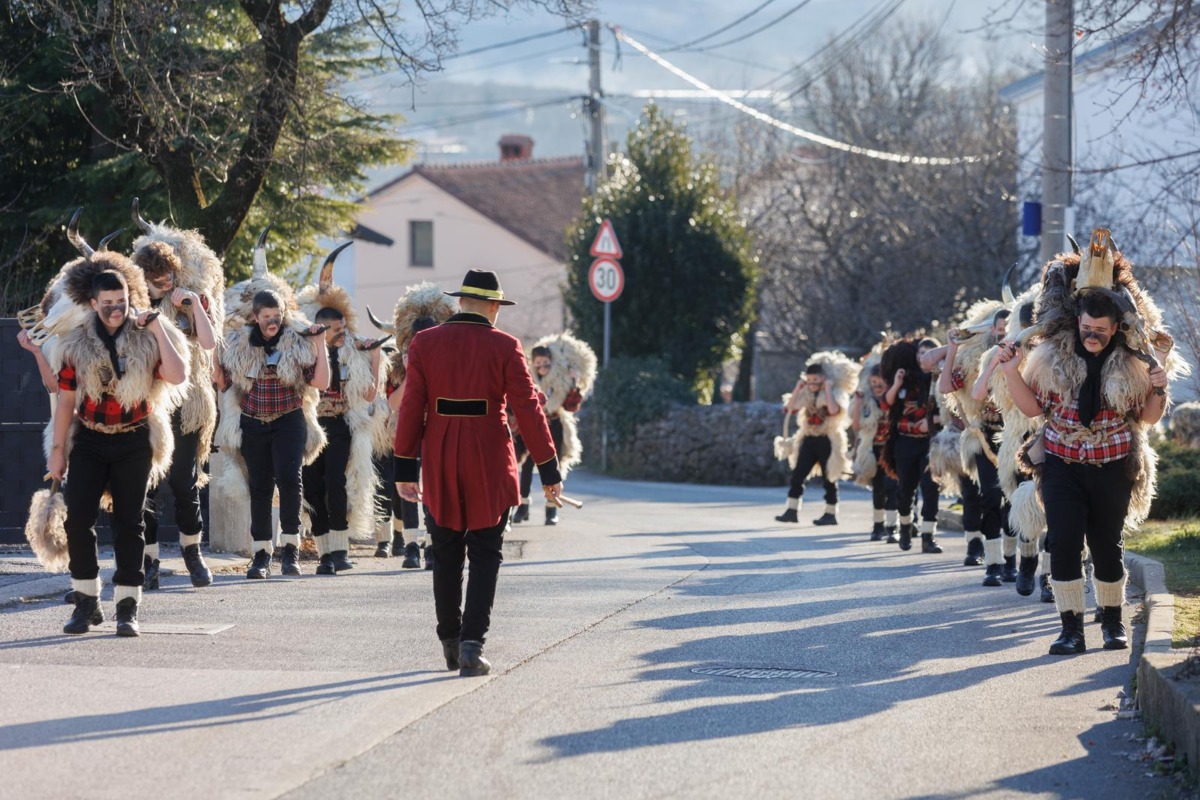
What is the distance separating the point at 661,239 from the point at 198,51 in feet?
44.7

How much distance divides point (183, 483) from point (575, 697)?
427 centimetres

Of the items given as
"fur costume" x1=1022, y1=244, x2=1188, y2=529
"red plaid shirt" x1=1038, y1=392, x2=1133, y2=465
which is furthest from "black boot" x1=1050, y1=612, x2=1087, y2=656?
"red plaid shirt" x1=1038, y1=392, x2=1133, y2=465

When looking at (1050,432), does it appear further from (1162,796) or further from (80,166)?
(80,166)

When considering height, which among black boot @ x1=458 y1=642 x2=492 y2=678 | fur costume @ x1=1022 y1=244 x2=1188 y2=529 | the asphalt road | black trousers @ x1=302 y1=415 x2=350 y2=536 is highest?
fur costume @ x1=1022 y1=244 x2=1188 y2=529

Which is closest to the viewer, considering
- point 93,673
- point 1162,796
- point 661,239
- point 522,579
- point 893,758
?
point 1162,796

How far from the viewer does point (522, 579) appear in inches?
478

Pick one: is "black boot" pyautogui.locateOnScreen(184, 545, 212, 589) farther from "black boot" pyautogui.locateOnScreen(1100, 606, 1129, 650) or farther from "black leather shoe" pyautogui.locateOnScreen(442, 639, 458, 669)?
"black boot" pyautogui.locateOnScreen(1100, 606, 1129, 650)

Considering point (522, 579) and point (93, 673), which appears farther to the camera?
point (522, 579)

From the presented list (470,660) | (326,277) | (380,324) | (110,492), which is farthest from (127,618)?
(380,324)

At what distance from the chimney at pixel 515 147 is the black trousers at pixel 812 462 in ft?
161

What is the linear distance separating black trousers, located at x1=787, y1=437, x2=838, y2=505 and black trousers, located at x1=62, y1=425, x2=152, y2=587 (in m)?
10.6

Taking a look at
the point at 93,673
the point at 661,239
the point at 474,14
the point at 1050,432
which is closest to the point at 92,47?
the point at 474,14

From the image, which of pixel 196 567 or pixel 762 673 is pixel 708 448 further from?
pixel 762 673

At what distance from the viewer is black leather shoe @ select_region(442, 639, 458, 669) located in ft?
26.8
